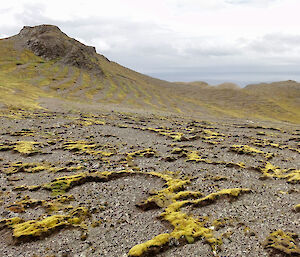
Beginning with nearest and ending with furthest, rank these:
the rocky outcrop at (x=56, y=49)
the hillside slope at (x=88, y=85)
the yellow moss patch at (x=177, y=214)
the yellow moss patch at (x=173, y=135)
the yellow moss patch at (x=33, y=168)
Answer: the yellow moss patch at (x=177, y=214) < the yellow moss patch at (x=33, y=168) < the yellow moss patch at (x=173, y=135) < the hillside slope at (x=88, y=85) < the rocky outcrop at (x=56, y=49)

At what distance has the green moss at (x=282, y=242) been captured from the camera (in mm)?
12961

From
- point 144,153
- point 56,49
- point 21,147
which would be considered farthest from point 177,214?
point 56,49

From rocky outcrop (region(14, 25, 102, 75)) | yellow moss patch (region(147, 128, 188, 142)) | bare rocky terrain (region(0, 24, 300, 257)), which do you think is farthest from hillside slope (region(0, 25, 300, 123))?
bare rocky terrain (region(0, 24, 300, 257))

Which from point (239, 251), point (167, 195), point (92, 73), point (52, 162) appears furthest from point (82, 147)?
point (92, 73)

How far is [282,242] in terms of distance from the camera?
44.6 feet

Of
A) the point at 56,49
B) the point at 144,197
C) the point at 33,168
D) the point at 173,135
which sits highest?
the point at 56,49

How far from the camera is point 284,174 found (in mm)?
24016

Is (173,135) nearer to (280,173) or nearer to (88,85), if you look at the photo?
(280,173)

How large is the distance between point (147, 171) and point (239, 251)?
12.5m

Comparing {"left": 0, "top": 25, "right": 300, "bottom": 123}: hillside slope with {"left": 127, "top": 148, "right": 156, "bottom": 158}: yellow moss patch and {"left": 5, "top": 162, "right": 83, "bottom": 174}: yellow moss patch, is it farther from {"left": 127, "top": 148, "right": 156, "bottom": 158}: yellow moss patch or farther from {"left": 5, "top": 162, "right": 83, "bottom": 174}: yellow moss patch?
{"left": 5, "top": 162, "right": 83, "bottom": 174}: yellow moss patch

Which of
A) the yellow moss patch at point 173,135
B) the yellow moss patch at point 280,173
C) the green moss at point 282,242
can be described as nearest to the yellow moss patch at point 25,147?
the yellow moss patch at point 173,135

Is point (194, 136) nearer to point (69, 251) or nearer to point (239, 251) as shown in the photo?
point (239, 251)

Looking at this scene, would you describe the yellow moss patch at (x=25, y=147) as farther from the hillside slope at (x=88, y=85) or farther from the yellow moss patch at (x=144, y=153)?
the hillside slope at (x=88, y=85)

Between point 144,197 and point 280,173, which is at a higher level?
point 280,173
